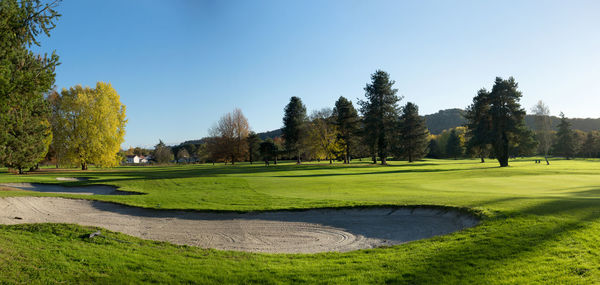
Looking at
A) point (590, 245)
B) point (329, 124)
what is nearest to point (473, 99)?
point (329, 124)

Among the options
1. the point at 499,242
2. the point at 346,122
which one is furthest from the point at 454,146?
the point at 499,242

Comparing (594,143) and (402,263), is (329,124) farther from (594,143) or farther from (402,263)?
(594,143)

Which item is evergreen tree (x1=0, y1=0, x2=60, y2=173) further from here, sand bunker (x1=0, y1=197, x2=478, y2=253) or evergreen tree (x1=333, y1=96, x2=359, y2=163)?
evergreen tree (x1=333, y1=96, x2=359, y2=163)

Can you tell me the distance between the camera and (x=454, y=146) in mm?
104688

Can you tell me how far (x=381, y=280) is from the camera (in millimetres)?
5586

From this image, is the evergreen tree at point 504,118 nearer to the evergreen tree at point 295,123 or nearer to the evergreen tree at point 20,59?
the evergreen tree at point 295,123

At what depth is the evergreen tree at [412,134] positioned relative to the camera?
76.1m

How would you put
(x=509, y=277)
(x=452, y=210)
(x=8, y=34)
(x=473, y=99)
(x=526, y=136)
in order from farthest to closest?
(x=473, y=99) < (x=526, y=136) < (x=452, y=210) < (x=8, y=34) < (x=509, y=277)

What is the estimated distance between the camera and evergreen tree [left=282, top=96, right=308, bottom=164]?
72.5m

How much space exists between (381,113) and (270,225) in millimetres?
48313

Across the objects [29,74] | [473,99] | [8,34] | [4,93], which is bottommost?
[4,93]

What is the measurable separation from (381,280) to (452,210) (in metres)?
8.23

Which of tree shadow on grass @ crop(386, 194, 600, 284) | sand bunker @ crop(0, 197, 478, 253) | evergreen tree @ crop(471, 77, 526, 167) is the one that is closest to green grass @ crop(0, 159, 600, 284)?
tree shadow on grass @ crop(386, 194, 600, 284)

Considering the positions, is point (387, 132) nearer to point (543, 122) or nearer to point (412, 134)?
point (412, 134)
